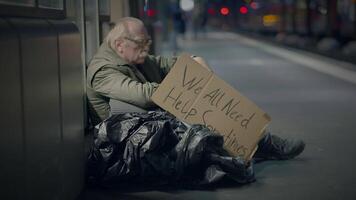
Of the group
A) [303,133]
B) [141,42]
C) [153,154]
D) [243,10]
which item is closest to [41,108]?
[153,154]

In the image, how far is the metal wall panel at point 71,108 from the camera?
141 inches

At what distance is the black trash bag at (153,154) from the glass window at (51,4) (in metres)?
0.79

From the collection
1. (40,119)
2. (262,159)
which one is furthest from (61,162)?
(262,159)

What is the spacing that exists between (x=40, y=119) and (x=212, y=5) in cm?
6991

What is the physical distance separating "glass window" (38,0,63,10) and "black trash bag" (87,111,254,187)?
79 centimetres

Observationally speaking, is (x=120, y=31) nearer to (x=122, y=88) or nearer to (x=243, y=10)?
(x=122, y=88)

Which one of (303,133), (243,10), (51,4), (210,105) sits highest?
(51,4)

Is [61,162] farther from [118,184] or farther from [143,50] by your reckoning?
[143,50]

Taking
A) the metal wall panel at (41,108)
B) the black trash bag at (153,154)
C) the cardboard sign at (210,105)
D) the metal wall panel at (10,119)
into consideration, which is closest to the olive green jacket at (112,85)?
the cardboard sign at (210,105)

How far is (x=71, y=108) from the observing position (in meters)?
3.79

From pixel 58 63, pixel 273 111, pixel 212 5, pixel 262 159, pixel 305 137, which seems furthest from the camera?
pixel 212 5

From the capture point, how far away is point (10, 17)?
288 cm

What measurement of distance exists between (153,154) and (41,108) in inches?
46.1

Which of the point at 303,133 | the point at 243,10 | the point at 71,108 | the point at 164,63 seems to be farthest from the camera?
the point at 243,10
